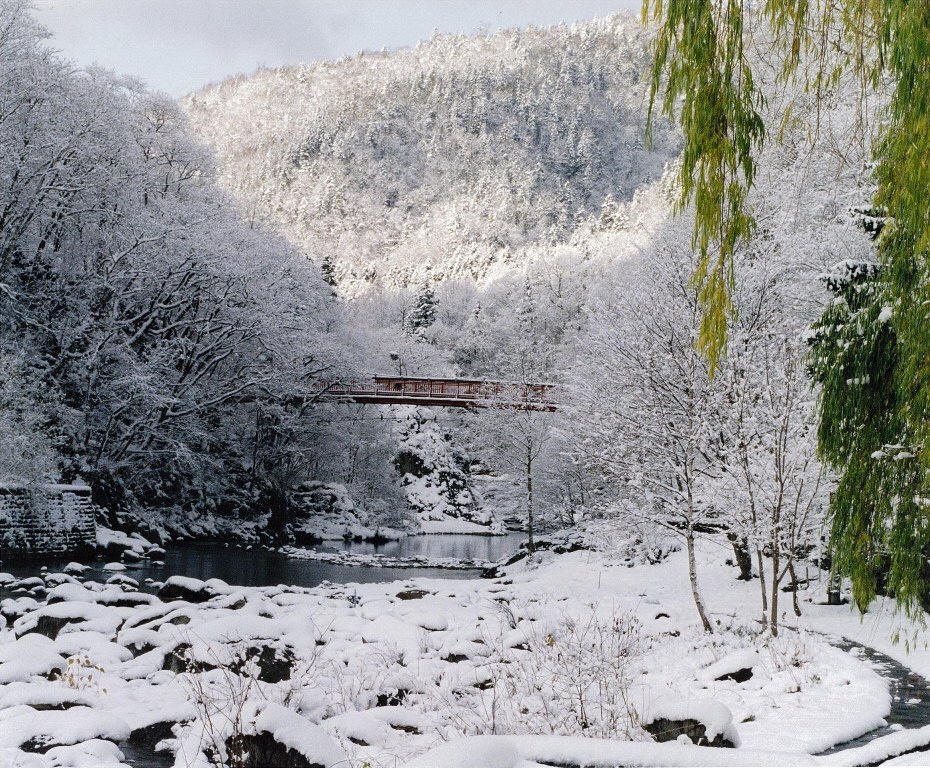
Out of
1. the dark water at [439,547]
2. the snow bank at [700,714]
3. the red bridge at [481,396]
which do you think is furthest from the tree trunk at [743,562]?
the dark water at [439,547]

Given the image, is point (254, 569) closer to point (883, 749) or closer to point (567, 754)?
point (883, 749)

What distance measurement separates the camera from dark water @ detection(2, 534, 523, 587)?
1900 centimetres

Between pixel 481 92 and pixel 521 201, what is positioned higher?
pixel 481 92

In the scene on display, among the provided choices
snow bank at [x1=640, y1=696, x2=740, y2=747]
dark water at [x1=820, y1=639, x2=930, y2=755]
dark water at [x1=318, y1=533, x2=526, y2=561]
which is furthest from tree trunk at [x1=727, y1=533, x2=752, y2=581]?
dark water at [x1=318, y1=533, x2=526, y2=561]

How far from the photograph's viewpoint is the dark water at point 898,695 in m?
7.31

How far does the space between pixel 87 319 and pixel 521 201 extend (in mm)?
127910

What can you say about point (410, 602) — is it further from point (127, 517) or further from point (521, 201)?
point (521, 201)

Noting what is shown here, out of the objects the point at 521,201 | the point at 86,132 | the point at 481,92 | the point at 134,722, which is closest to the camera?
the point at 134,722

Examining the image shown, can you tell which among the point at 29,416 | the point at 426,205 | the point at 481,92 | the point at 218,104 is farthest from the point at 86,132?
the point at 218,104

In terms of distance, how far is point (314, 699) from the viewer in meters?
8.28

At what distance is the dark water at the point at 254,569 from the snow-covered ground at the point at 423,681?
3287 mm

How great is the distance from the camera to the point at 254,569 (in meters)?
21.5

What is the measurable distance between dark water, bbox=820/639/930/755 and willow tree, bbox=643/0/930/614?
4.75m

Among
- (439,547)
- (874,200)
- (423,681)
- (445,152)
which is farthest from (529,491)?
(445,152)
